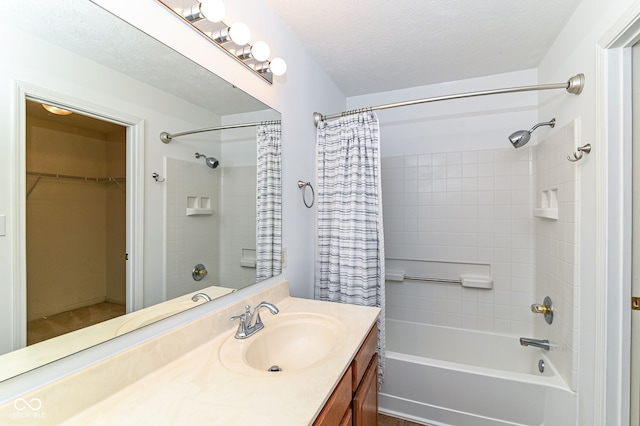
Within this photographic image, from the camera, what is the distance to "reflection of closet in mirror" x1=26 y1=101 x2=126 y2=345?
2.02 feet

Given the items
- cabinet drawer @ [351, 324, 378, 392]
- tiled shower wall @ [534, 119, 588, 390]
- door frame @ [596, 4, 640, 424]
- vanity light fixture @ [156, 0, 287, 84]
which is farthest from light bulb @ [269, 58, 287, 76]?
tiled shower wall @ [534, 119, 588, 390]

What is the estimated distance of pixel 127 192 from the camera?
2.64 ft

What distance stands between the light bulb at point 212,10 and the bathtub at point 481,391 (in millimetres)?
2064

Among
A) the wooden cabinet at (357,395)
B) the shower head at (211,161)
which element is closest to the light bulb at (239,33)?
the shower head at (211,161)

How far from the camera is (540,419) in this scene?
152cm

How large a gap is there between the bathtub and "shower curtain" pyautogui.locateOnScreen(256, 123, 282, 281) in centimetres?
109

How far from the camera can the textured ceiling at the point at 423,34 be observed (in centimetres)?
144

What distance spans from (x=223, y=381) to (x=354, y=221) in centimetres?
124

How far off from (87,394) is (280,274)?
96 cm

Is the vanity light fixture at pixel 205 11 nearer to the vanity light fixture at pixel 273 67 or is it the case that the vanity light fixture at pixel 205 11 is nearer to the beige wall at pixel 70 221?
the vanity light fixture at pixel 273 67

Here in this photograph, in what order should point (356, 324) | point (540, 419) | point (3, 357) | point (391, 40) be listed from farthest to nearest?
point (391, 40), point (540, 419), point (356, 324), point (3, 357)

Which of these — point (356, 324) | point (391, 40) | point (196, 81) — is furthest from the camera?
point (391, 40)

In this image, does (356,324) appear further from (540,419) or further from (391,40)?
(391,40)

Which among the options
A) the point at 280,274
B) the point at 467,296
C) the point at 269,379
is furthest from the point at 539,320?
the point at 269,379
